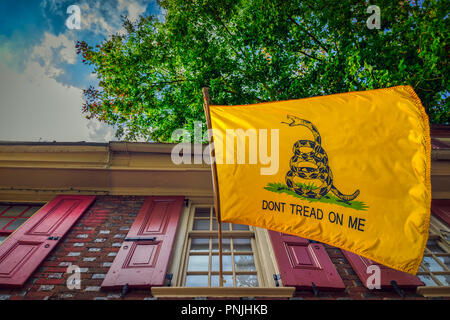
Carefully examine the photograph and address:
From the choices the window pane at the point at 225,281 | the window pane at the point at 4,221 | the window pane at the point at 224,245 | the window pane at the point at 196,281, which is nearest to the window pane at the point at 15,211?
the window pane at the point at 4,221

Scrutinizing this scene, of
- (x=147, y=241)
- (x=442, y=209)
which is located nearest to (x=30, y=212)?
(x=147, y=241)

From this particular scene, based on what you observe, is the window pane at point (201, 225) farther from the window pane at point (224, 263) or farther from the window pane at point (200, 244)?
the window pane at point (224, 263)

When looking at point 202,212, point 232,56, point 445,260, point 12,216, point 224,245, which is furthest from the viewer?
point 232,56

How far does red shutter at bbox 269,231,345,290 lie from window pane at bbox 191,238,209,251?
124cm

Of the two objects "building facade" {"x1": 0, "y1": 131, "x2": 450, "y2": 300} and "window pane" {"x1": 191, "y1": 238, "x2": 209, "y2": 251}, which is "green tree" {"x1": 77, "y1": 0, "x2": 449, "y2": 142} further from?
"window pane" {"x1": 191, "y1": 238, "x2": 209, "y2": 251}

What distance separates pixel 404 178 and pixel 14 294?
4.85 metres

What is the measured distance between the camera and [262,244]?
3777 mm

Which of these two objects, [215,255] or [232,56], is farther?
[232,56]

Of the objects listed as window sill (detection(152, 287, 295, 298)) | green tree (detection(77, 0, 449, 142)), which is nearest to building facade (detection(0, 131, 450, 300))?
→ window sill (detection(152, 287, 295, 298))

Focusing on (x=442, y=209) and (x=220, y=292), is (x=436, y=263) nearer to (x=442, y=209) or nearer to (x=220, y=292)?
(x=442, y=209)

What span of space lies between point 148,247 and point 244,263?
1.66m

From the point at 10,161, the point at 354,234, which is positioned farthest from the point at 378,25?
the point at 10,161

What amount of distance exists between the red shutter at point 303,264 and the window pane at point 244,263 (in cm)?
47

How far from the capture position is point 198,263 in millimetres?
3549
